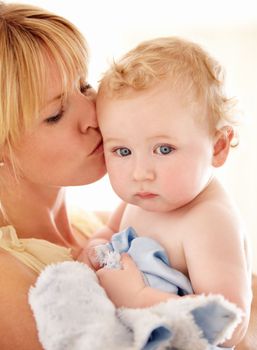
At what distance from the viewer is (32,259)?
1.42 meters

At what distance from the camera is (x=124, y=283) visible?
4.09 ft

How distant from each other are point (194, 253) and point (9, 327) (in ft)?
1.37

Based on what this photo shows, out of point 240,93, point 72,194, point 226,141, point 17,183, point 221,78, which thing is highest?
point 221,78

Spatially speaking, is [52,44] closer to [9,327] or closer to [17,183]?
[17,183]

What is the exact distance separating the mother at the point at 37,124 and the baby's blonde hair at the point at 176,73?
0.15 m

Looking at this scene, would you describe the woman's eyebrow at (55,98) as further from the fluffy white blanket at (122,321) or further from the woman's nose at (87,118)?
the fluffy white blanket at (122,321)

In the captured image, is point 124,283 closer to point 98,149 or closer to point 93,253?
point 93,253

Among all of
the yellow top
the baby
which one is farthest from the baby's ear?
the yellow top

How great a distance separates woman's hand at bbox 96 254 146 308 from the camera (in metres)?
1.22

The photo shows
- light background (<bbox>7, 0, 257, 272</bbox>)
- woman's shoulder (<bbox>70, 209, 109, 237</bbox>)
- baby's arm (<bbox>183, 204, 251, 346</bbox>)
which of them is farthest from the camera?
light background (<bbox>7, 0, 257, 272</bbox>)

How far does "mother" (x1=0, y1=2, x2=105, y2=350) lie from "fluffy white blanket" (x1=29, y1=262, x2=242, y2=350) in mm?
168

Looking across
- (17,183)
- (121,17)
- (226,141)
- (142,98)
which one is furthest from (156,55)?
(121,17)

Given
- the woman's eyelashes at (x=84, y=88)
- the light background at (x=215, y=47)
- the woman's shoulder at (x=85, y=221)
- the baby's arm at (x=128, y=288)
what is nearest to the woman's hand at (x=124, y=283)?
the baby's arm at (x=128, y=288)

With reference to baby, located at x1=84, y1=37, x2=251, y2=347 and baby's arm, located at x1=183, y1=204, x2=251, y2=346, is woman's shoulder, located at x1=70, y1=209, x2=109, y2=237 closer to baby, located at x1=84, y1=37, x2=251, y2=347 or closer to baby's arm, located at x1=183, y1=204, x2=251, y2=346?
baby, located at x1=84, y1=37, x2=251, y2=347
